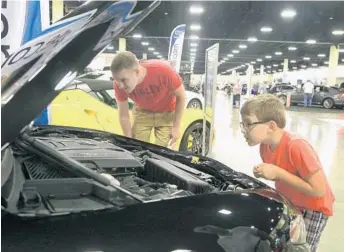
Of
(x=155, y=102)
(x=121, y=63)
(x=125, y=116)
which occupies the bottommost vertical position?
(x=125, y=116)

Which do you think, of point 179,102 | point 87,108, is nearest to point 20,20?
point 179,102

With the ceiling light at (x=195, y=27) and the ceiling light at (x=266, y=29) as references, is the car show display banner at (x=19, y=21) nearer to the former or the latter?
the ceiling light at (x=195, y=27)

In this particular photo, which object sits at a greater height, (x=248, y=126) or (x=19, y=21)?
(x=19, y=21)

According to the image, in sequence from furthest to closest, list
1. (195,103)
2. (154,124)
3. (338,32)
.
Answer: (338,32)
(195,103)
(154,124)

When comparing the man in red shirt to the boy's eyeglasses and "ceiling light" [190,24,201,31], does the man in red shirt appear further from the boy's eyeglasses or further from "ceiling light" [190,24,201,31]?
"ceiling light" [190,24,201,31]

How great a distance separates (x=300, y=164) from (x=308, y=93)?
1978 cm

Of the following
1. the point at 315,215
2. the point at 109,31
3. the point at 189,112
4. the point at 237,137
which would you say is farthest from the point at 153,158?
the point at 237,137

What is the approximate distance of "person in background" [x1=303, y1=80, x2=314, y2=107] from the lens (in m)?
20.5

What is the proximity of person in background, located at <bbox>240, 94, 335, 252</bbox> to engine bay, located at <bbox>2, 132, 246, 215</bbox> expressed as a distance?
30cm

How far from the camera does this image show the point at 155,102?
357 cm

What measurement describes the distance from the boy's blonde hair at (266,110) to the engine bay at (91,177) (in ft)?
1.23

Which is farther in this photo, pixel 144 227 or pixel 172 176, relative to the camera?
pixel 172 176

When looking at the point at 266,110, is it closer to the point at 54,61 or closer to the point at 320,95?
the point at 54,61

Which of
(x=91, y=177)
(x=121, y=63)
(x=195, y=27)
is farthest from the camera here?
(x=195, y=27)
